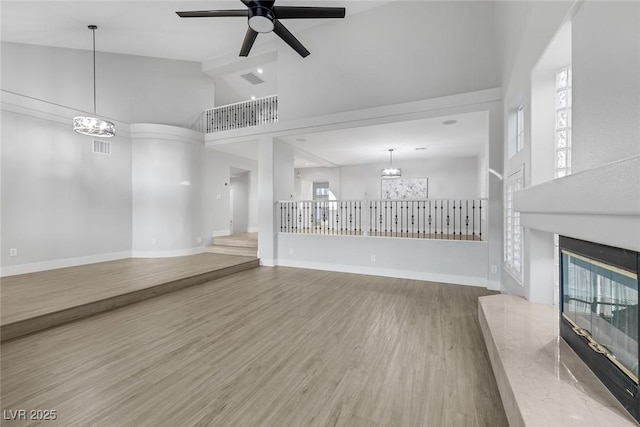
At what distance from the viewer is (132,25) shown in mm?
5180

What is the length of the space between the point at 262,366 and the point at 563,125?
361 cm

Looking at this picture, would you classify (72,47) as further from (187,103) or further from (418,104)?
(418,104)

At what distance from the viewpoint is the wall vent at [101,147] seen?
18.9 feet

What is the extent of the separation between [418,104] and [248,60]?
460cm

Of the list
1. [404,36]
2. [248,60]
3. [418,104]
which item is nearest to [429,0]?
[404,36]

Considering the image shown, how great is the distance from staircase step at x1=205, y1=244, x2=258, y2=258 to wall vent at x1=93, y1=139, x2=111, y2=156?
10.5ft

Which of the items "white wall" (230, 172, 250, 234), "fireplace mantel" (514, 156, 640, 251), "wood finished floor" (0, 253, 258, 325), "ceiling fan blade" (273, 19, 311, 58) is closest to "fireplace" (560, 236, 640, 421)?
"fireplace mantel" (514, 156, 640, 251)

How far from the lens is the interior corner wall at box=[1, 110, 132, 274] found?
15.1ft

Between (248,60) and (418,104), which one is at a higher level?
(248,60)

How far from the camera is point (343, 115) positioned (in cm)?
541

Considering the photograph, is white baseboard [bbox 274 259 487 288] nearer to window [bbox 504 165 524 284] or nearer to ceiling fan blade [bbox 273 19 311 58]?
window [bbox 504 165 524 284]

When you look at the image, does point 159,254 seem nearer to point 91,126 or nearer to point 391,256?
point 91,126

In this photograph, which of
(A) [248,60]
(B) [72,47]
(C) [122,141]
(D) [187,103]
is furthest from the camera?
(D) [187,103]

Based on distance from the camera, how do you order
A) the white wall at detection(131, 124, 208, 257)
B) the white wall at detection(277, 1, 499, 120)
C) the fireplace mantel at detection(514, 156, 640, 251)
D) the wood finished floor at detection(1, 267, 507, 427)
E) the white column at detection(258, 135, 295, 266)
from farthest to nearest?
the white wall at detection(131, 124, 208, 257), the white column at detection(258, 135, 295, 266), the white wall at detection(277, 1, 499, 120), the wood finished floor at detection(1, 267, 507, 427), the fireplace mantel at detection(514, 156, 640, 251)
